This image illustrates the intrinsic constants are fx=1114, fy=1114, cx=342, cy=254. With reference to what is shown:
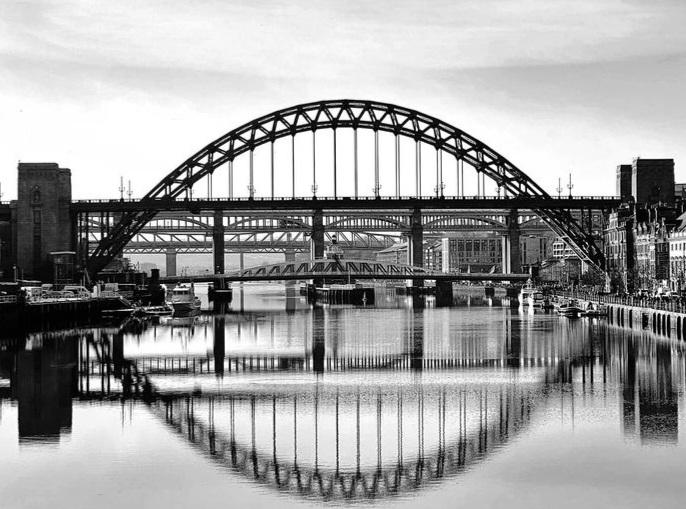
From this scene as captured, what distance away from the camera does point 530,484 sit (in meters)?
32.8

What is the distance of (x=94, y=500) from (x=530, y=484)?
12.6 meters

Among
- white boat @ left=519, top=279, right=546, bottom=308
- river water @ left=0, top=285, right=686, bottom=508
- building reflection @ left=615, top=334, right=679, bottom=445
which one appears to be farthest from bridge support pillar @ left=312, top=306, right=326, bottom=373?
white boat @ left=519, top=279, right=546, bottom=308

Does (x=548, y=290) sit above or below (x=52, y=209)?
below

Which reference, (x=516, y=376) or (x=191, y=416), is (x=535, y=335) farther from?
(x=191, y=416)

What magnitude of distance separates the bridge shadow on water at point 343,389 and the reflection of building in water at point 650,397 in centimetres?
8

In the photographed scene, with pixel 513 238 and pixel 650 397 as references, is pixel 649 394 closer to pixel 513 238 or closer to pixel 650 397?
pixel 650 397

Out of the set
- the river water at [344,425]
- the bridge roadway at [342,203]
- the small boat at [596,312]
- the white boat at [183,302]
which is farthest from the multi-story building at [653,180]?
the river water at [344,425]

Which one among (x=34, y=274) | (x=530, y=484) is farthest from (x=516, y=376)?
(x=34, y=274)

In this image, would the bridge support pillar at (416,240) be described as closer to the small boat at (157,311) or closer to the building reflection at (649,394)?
the small boat at (157,311)

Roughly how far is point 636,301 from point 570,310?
9088 millimetres

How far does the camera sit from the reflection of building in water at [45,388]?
41844 millimetres

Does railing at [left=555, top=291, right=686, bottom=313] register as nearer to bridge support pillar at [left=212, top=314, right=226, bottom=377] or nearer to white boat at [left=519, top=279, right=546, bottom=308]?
white boat at [left=519, top=279, right=546, bottom=308]

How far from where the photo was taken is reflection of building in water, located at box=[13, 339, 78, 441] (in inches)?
1647

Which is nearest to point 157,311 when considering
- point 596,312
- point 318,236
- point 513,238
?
point 596,312
